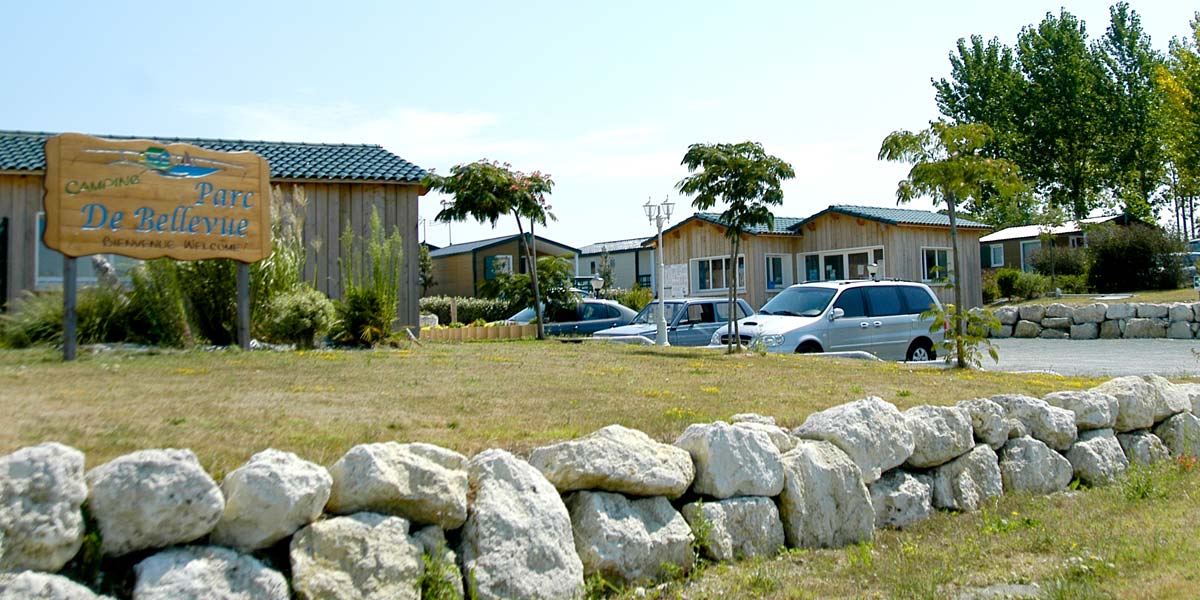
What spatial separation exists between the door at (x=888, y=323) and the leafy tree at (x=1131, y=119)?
47202mm

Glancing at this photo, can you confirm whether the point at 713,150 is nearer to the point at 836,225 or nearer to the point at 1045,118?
the point at 836,225

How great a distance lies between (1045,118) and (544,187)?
48.5 metres

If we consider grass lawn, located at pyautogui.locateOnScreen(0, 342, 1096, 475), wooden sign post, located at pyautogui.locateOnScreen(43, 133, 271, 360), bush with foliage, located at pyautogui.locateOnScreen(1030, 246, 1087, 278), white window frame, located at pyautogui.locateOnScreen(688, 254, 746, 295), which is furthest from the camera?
bush with foliage, located at pyautogui.locateOnScreen(1030, 246, 1087, 278)

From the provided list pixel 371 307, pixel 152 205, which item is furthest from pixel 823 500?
pixel 152 205

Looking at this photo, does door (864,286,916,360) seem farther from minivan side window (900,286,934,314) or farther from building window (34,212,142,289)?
building window (34,212,142,289)

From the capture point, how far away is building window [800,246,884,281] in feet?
110

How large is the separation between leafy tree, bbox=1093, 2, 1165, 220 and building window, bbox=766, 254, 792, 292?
31598mm

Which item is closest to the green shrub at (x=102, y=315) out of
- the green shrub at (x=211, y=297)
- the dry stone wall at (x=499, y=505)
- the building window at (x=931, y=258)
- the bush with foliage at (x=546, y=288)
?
the green shrub at (x=211, y=297)

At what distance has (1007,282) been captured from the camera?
35969mm

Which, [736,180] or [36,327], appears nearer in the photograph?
[36,327]

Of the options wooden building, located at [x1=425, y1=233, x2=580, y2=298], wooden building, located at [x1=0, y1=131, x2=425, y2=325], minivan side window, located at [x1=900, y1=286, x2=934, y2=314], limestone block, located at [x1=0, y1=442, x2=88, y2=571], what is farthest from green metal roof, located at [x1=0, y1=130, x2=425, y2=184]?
wooden building, located at [x1=425, y1=233, x2=580, y2=298]

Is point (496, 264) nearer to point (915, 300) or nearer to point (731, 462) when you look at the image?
point (915, 300)

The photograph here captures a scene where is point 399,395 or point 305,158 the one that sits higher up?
point 305,158

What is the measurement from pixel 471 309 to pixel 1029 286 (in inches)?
773
